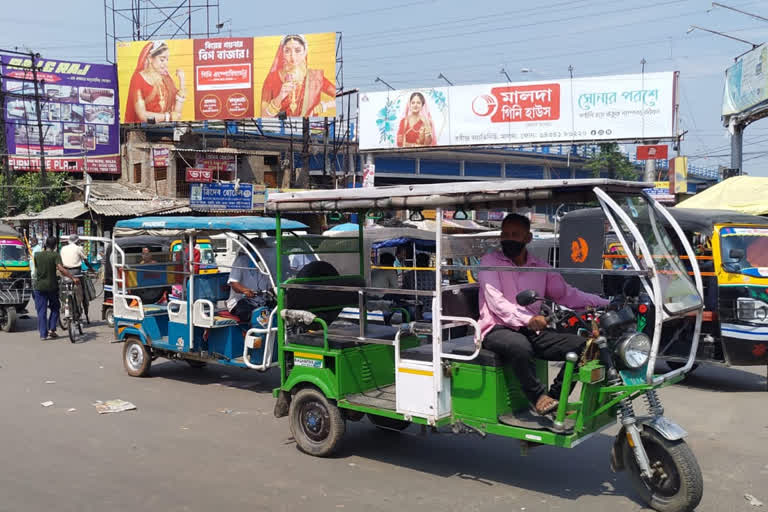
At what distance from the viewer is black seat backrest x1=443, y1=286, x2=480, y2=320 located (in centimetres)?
577

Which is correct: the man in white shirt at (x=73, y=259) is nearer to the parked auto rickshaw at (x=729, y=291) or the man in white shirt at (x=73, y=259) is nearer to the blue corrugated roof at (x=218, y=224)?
the blue corrugated roof at (x=218, y=224)

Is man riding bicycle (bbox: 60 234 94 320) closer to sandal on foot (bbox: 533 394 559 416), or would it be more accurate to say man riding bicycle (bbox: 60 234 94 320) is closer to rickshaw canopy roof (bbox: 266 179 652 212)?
rickshaw canopy roof (bbox: 266 179 652 212)

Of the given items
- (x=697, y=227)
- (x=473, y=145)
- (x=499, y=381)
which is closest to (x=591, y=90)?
(x=473, y=145)

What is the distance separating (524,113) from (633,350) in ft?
70.2

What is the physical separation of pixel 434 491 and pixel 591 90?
848 inches

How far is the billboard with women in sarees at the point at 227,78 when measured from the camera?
100 feet

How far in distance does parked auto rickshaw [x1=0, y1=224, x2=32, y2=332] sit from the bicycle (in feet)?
6.76

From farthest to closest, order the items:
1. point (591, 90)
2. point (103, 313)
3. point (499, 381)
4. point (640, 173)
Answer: point (640, 173) < point (591, 90) < point (103, 313) < point (499, 381)

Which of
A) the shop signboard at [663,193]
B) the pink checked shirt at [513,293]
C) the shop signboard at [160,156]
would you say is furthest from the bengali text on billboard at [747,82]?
the shop signboard at [160,156]

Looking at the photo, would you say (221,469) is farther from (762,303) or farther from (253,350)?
(762,303)

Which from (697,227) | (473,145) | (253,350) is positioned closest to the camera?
(253,350)

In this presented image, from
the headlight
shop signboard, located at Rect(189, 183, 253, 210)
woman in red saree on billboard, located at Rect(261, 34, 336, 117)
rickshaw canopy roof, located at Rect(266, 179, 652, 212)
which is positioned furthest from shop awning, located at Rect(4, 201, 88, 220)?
the headlight

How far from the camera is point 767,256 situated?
8852 millimetres

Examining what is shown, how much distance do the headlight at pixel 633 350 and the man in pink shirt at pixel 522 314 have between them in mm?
326
